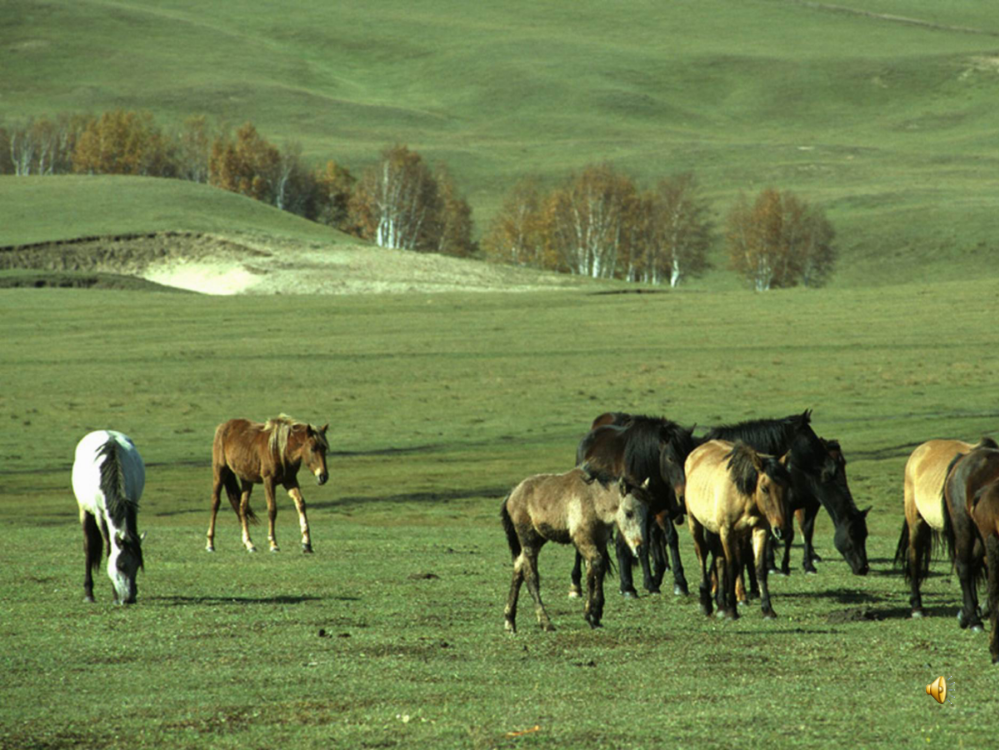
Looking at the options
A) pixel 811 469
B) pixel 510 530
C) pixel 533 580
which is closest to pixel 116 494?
pixel 510 530

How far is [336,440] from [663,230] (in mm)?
81201

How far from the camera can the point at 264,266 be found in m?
77.6

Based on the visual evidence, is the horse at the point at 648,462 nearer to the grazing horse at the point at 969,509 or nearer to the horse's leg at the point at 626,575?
the horse's leg at the point at 626,575

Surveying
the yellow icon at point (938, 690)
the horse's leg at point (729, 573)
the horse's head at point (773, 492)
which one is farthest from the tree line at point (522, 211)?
the yellow icon at point (938, 690)

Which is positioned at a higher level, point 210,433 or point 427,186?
point 427,186

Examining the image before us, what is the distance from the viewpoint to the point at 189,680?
32.5 feet

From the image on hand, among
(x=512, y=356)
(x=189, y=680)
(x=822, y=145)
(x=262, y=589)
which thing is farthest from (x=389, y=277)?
(x=822, y=145)

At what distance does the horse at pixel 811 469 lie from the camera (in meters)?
14.9

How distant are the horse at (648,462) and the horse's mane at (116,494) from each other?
457 centimetres

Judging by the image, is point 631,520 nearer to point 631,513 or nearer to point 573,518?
point 631,513

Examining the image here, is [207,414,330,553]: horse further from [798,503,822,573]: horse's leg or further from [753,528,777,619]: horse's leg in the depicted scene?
[753,528,777,619]: horse's leg

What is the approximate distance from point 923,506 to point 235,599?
22.9 ft

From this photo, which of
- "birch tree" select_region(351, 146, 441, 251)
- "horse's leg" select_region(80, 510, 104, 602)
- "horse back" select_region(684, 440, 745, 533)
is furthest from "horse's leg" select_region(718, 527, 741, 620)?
"birch tree" select_region(351, 146, 441, 251)

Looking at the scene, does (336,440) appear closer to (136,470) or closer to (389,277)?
(136,470)
